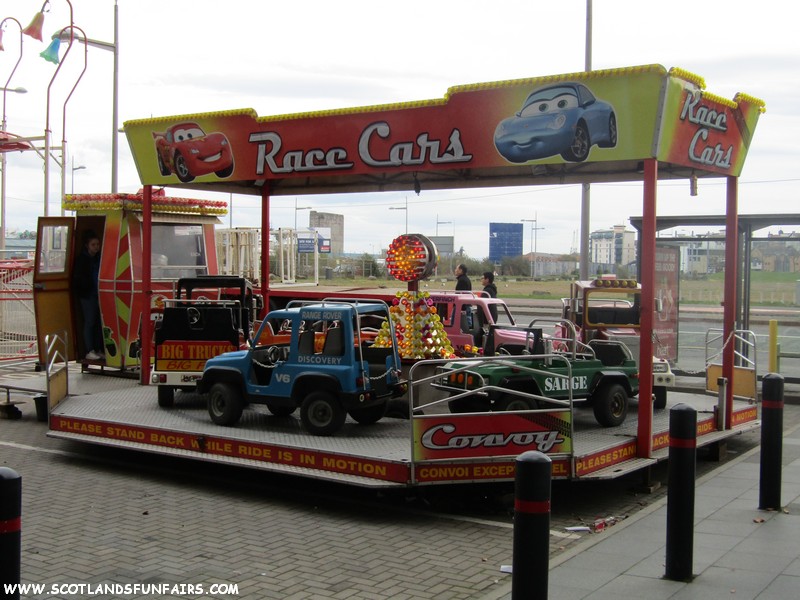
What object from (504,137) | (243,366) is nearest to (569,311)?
(504,137)

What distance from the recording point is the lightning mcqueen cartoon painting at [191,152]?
1251cm

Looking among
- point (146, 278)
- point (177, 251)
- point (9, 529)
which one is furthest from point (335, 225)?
point (9, 529)

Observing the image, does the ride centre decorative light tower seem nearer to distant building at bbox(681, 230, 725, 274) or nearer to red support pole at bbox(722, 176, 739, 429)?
red support pole at bbox(722, 176, 739, 429)

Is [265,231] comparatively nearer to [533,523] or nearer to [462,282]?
[462,282]

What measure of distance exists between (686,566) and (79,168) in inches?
1935

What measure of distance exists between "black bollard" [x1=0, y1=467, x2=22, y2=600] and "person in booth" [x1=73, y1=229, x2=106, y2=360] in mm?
12320

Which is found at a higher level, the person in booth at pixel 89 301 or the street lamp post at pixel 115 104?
the street lamp post at pixel 115 104

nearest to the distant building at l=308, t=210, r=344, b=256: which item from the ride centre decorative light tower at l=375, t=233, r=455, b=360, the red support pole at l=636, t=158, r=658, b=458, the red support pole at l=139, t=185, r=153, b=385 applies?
the red support pole at l=139, t=185, r=153, b=385

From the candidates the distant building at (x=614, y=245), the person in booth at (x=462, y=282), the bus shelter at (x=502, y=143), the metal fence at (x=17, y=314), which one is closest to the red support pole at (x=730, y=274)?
the bus shelter at (x=502, y=143)

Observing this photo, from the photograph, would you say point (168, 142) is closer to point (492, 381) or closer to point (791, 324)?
point (492, 381)

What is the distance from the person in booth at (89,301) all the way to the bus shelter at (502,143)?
3.05 m

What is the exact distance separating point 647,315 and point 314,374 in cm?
355

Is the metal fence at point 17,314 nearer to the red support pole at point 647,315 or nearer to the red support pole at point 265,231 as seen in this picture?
the red support pole at point 265,231

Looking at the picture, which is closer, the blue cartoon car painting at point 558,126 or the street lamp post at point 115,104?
the blue cartoon car painting at point 558,126
